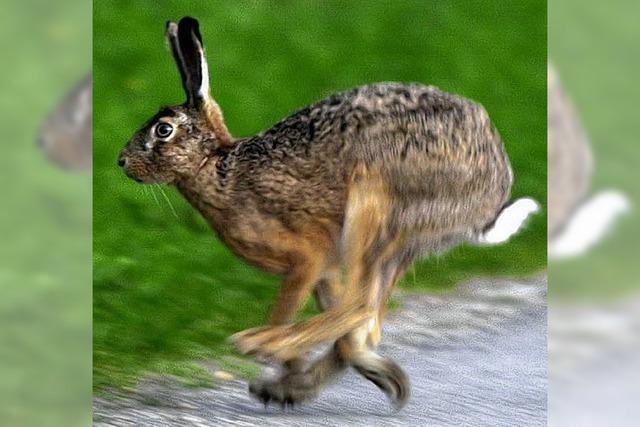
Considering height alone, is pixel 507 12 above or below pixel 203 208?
above

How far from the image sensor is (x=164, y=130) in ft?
15.1

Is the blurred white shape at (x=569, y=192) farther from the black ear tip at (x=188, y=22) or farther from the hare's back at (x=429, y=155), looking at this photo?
the black ear tip at (x=188, y=22)

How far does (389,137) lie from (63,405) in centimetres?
170

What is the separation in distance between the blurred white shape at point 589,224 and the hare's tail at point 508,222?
7.9 inches

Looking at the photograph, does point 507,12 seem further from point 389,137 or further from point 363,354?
point 363,354

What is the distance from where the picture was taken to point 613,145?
4801 mm

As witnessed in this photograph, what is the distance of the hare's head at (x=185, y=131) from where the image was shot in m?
4.58

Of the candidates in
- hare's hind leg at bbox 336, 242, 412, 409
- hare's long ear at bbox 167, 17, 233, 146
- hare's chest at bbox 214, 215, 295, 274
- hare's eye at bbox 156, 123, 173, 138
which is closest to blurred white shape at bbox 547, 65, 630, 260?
hare's hind leg at bbox 336, 242, 412, 409

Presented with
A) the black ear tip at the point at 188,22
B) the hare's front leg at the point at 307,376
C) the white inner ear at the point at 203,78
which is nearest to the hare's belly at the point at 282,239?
→ the hare's front leg at the point at 307,376

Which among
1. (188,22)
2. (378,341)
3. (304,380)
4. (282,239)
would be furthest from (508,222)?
(188,22)

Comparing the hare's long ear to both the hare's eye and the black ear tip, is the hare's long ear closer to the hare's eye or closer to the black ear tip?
the black ear tip

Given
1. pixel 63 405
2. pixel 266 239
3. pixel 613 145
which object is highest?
pixel 613 145

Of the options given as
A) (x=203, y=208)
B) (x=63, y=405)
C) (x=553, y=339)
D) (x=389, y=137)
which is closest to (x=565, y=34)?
(x=389, y=137)

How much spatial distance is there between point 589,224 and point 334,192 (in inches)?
40.4
